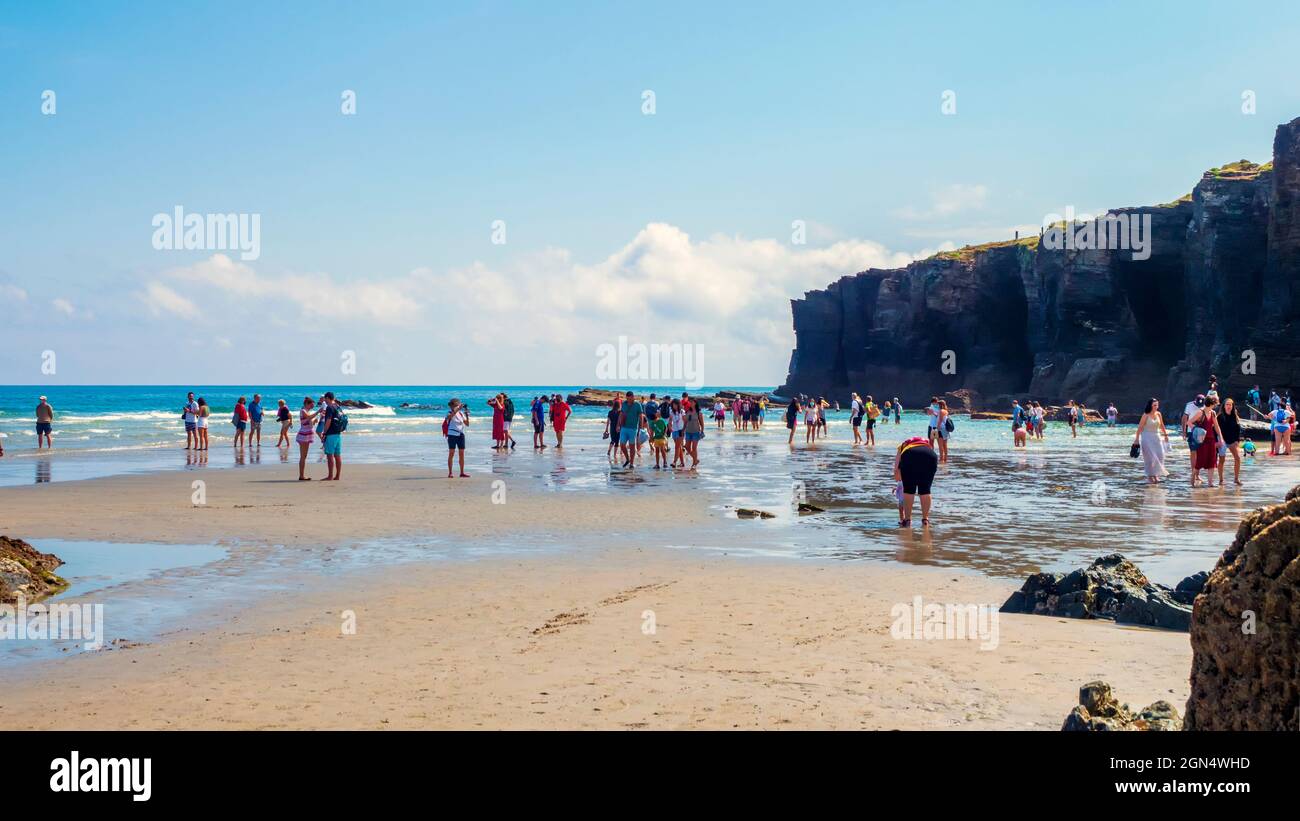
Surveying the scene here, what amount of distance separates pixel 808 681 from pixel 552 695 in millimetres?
1641

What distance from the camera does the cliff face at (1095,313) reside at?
5391 centimetres

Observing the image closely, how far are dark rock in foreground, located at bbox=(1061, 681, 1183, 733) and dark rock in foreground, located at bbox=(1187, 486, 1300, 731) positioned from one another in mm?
379

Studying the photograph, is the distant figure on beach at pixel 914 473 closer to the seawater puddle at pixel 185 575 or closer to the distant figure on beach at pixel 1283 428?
the seawater puddle at pixel 185 575

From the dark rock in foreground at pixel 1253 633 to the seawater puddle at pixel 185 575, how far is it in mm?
7134

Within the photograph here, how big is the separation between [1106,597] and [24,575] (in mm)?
10050

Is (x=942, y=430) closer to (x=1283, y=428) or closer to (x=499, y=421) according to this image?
(x=1283, y=428)

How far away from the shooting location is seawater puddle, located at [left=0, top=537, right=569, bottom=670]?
7887 millimetres

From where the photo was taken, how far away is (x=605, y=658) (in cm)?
702

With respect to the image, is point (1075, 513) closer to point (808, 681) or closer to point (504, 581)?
point (504, 581)

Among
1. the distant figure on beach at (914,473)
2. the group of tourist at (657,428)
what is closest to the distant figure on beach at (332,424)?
the group of tourist at (657,428)

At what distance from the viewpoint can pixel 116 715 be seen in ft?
18.5

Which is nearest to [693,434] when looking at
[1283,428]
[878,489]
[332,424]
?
[878,489]

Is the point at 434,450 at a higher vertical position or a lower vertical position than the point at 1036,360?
lower
